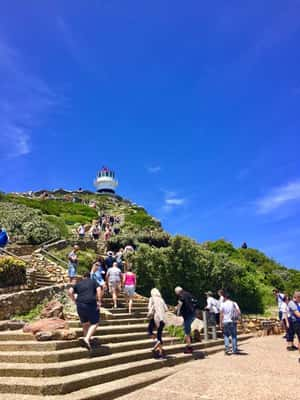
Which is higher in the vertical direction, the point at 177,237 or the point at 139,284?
the point at 177,237

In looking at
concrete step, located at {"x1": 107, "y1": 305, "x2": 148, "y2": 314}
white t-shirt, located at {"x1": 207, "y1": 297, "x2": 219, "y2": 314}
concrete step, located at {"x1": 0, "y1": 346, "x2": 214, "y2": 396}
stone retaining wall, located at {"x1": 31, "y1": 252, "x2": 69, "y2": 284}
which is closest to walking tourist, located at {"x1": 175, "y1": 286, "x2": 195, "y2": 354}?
concrete step, located at {"x1": 0, "y1": 346, "x2": 214, "y2": 396}

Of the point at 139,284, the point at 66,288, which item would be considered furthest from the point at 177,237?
the point at 66,288

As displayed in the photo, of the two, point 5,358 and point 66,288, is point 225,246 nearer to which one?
point 66,288

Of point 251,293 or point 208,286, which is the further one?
point 251,293

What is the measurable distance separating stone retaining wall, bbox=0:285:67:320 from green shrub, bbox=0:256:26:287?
158cm

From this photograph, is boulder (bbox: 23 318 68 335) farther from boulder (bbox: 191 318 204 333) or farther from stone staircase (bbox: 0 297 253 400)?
boulder (bbox: 191 318 204 333)

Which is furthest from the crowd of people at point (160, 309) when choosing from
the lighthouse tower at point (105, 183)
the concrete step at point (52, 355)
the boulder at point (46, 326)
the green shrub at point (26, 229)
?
the lighthouse tower at point (105, 183)

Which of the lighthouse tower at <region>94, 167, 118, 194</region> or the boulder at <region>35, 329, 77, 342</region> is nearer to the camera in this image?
the boulder at <region>35, 329, 77, 342</region>

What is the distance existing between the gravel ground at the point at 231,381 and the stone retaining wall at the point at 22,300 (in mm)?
5330

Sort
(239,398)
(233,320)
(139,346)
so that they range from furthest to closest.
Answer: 1. (233,320)
2. (139,346)
3. (239,398)

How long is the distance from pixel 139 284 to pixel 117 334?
10621mm

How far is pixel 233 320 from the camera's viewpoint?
1031cm

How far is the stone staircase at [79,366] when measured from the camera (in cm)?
562

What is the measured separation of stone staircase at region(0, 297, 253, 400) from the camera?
5625 millimetres
